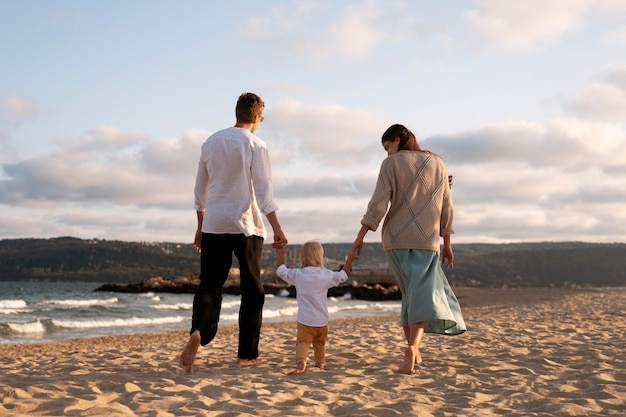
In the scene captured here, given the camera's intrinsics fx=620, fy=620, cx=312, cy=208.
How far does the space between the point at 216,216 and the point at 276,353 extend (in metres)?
2.28

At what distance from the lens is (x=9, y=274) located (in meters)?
105

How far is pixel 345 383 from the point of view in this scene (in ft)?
14.7

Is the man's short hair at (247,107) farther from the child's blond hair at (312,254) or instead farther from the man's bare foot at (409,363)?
the man's bare foot at (409,363)

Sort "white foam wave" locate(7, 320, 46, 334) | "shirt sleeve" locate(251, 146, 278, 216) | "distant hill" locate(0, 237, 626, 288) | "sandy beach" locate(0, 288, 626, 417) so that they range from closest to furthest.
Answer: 1. "sandy beach" locate(0, 288, 626, 417)
2. "shirt sleeve" locate(251, 146, 278, 216)
3. "white foam wave" locate(7, 320, 46, 334)
4. "distant hill" locate(0, 237, 626, 288)

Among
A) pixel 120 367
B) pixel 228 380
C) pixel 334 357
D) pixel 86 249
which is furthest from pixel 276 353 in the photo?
pixel 86 249

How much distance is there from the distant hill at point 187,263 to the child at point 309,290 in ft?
279

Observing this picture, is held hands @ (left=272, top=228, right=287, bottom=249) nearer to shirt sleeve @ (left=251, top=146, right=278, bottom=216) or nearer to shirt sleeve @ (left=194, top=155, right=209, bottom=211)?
shirt sleeve @ (left=251, top=146, right=278, bottom=216)

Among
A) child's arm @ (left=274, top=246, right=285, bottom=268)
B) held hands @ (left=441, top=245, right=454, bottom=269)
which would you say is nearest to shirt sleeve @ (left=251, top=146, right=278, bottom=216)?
child's arm @ (left=274, top=246, right=285, bottom=268)

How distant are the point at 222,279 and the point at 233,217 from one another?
56cm

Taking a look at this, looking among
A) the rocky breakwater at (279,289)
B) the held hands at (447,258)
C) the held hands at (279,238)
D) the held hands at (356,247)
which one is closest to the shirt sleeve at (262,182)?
the held hands at (279,238)

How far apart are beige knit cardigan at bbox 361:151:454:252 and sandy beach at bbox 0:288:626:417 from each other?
107cm

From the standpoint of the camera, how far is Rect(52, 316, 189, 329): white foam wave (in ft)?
53.2

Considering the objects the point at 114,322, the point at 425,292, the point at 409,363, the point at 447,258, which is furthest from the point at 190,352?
the point at 114,322

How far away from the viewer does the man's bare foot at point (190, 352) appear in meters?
4.91
